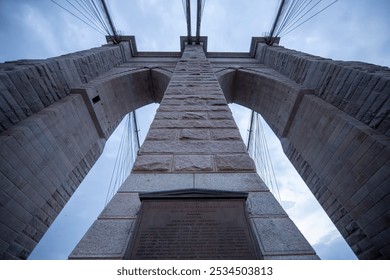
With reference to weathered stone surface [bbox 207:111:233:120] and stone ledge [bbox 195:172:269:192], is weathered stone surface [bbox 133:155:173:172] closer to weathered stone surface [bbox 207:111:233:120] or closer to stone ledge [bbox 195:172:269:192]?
stone ledge [bbox 195:172:269:192]

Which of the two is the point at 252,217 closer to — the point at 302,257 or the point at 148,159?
the point at 302,257

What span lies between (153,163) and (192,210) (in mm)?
867

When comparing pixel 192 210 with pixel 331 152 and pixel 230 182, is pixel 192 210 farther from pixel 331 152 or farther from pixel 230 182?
pixel 331 152

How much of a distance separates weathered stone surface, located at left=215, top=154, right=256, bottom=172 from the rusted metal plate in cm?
56

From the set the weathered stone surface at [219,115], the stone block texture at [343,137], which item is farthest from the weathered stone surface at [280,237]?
the stone block texture at [343,137]

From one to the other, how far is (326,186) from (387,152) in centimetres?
192

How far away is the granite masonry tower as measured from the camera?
151 centimetres

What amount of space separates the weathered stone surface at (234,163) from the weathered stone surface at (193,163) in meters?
0.10

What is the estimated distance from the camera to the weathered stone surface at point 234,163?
7.40 ft

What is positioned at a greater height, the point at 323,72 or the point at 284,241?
the point at 323,72

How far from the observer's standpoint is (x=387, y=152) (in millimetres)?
3648

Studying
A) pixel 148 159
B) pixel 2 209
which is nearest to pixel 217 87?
pixel 148 159

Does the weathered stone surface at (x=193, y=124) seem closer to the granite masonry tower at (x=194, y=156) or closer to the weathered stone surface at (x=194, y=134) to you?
the granite masonry tower at (x=194, y=156)

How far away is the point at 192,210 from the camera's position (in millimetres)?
1653
